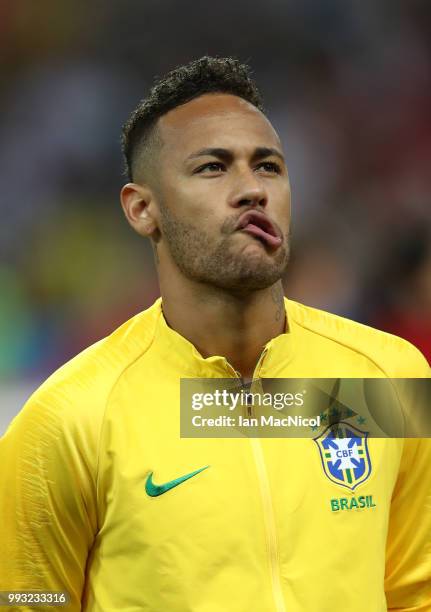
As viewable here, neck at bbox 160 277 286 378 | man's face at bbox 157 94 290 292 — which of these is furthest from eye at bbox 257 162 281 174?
neck at bbox 160 277 286 378

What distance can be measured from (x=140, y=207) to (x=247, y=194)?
0.31 metres

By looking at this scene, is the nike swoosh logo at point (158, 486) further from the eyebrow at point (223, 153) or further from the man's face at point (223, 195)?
the eyebrow at point (223, 153)

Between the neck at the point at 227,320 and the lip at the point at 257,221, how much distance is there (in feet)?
0.44

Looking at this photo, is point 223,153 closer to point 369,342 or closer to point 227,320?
point 227,320

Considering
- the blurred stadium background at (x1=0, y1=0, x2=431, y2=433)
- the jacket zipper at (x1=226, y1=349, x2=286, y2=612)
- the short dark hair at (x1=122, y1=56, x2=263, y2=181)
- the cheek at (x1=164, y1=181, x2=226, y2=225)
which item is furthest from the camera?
the blurred stadium background at (x1=0, y1=0, x2=431, y2=433)

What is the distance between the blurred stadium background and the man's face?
241cm

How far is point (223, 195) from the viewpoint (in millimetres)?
1700

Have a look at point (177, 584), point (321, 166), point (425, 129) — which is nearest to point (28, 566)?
point (177, 584)

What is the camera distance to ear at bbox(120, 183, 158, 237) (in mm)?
1859

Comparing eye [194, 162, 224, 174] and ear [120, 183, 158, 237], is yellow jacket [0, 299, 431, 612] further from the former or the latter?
eye [194, 162, 224, 174]

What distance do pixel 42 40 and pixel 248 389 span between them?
3.17 m

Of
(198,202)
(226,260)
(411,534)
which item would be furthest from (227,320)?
(411,534)

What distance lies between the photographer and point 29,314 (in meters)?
4.18

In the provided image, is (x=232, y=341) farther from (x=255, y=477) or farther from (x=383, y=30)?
(x=383, y=30)
